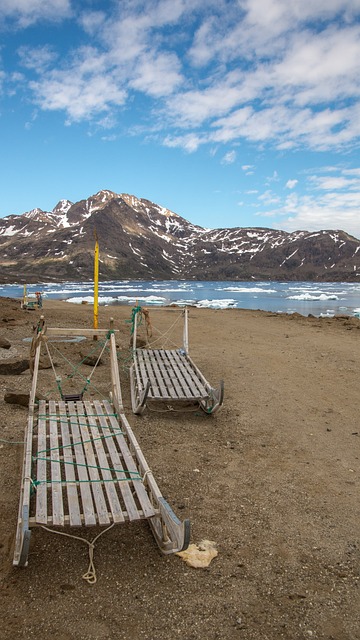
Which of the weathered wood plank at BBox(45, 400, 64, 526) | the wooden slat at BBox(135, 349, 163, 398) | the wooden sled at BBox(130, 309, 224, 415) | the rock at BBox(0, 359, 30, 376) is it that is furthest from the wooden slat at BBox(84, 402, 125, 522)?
the rock at BBox(0, 359, 30, 376)

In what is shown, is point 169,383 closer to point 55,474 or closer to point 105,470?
point 105,470

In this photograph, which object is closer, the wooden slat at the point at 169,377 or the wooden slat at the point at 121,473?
the wooden slat at the point at 121,473

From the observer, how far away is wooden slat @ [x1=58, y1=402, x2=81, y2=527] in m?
4.68

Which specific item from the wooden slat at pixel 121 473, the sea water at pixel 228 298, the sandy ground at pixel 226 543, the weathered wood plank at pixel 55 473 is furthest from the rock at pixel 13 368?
the sea water at pixel 228 298

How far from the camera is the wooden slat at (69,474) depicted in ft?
15.4

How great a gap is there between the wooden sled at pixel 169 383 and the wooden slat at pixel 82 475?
185 cm

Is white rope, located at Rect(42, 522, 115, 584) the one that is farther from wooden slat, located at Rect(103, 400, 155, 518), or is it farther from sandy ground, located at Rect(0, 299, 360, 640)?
wooden slat, located at Rect(103, 400, 155, 518)

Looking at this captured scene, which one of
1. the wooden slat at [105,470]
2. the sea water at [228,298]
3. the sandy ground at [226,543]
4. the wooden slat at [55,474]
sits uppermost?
the wooden slat at [55,474]

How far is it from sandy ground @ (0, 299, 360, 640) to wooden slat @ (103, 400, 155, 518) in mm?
406

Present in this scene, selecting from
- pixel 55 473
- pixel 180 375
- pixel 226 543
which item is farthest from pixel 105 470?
pixel 180 375

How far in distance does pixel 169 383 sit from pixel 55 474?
190 inches

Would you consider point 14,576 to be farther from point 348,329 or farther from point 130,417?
point 348,329

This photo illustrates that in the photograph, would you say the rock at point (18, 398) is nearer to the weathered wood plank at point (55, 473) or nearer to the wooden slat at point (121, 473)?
the weathered wood plank at point (55, 473)

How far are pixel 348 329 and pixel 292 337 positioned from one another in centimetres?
418
